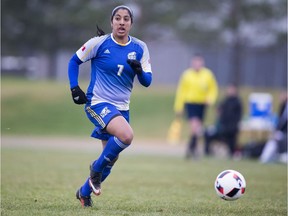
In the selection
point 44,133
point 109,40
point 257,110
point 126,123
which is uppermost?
point 109,40

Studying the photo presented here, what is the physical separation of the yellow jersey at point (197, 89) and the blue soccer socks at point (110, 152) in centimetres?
932

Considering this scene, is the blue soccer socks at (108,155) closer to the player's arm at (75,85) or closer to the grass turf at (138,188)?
the grass turf at (138,188)

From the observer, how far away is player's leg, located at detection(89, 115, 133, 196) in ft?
26.1

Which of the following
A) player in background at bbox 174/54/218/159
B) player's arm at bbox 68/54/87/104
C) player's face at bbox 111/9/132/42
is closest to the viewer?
player's arm at bbox 68/54/87/104

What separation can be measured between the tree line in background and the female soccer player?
28.2 meters

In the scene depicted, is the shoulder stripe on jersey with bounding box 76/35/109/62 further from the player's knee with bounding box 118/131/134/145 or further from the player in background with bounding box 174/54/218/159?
the player in background with bounding box 174/54/218/159

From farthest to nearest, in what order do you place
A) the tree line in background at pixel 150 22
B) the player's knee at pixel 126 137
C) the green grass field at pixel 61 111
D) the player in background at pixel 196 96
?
the tree line in background at pixel 150 22 < the green grass field at pixel 61 111 < the player in background at pixel 196 96 < the player's knee at pixel 126 137

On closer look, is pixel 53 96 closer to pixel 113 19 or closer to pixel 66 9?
pixel 66 9

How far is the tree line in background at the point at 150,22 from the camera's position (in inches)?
1446

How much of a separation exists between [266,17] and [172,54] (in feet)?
22.8

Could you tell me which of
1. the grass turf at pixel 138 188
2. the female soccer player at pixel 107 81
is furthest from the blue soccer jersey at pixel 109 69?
the grass turf at pixel 138 188

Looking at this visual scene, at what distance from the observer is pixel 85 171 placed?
13.4m

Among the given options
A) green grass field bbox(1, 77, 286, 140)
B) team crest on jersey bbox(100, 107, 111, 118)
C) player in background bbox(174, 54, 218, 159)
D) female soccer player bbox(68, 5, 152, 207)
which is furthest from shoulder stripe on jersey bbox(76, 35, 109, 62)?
green grass field bbox(1, 77, 286, 140)

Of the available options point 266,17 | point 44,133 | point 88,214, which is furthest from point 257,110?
point 88,214
